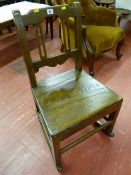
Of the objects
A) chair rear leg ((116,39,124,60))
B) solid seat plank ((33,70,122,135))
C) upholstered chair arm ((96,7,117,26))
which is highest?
upholstered chair arm ((96,7,117,26))

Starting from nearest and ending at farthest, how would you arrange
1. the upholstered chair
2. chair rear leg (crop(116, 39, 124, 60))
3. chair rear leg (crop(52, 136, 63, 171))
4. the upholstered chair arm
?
1. chair rear leg (crop(52, 136, 63, 171))
2. the upholstered chair
3. the upholstered chair arm
4. chair rear leg (crop(116, 39, 124, 60))

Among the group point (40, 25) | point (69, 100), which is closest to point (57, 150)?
point (69, 100)

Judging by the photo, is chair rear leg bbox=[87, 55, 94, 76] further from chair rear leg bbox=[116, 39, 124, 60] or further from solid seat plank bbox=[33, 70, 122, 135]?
solid seat plank bbox=[33, 70, 122, 135]

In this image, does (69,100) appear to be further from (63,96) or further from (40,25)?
(40,25)

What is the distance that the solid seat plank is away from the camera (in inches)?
39.0

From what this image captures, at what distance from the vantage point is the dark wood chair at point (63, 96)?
98 centimetres

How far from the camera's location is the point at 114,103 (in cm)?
109

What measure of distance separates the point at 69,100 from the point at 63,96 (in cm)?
6

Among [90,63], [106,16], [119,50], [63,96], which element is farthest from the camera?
[119,50]

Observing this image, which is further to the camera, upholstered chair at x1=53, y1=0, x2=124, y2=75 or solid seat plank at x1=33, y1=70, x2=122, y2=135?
upholstered chair at x1=53, y1=0, x2=124, y2=75

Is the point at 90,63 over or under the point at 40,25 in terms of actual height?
under

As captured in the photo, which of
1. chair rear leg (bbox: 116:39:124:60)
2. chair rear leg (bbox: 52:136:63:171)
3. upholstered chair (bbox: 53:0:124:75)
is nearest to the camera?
chair rear leg (bbox: 52:136:63:171)

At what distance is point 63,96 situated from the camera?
1.14 m

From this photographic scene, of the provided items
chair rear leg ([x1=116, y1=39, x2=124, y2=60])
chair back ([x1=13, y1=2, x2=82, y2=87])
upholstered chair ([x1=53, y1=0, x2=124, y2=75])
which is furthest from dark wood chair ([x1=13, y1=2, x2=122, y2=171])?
chair rear leg ([x1=116, y1=39, x2=124, y2=60])
